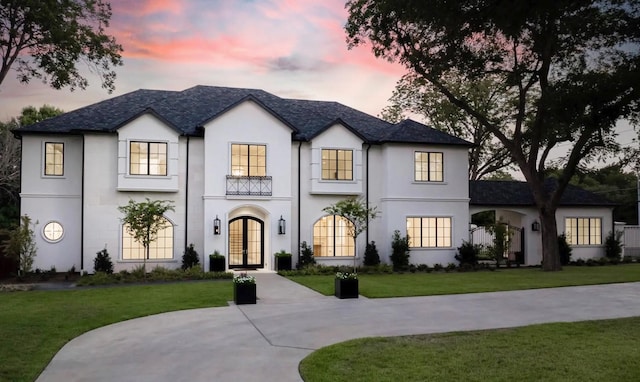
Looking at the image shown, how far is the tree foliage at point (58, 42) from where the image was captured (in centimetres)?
1848

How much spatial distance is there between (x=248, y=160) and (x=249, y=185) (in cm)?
111

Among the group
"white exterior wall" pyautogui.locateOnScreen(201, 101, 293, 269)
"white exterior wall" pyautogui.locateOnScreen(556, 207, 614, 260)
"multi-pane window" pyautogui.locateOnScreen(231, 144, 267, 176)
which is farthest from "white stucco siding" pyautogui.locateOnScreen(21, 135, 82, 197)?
"white exterior wall" pyautogui.locateOnScreen(556, 207, 614, 260)

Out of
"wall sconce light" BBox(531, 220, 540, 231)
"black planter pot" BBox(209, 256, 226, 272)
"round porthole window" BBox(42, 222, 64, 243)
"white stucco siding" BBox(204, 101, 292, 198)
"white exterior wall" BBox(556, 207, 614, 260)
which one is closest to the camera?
"black planter pot" BBox(209, 256, 226, 272)

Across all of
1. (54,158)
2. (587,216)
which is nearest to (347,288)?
(54,158)

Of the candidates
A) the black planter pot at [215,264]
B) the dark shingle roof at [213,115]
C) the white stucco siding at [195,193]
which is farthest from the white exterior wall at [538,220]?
the white stucco siding at [195,193]

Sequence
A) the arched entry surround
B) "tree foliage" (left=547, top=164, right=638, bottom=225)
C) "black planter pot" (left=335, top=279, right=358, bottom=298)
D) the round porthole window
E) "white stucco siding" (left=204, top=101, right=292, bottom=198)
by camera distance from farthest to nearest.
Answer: "tree foliage" (left=547, top=164, right=638, bottom=225) < the arched entry surround < "white stucco siding" (left=204, top=101, right=292, bottom=198) < the round porthole window < "black planter pot" (left=335, top=279, right=358, bottom=298)

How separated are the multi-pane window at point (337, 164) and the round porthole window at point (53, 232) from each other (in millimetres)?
11149

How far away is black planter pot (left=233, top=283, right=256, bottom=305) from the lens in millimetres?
13953

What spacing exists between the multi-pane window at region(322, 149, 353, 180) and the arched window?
710cm

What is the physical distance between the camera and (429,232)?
24.8m

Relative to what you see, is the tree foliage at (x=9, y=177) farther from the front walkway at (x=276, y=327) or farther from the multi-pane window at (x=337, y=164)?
the front walkway at (x=276, y=327)

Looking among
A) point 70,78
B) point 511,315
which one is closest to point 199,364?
point 511,315

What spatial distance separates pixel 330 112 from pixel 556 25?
11602mm

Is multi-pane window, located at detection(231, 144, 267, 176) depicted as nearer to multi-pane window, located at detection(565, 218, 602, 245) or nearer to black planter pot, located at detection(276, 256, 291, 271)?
black planter pot, located at detection(276, 256, 291, 271)
